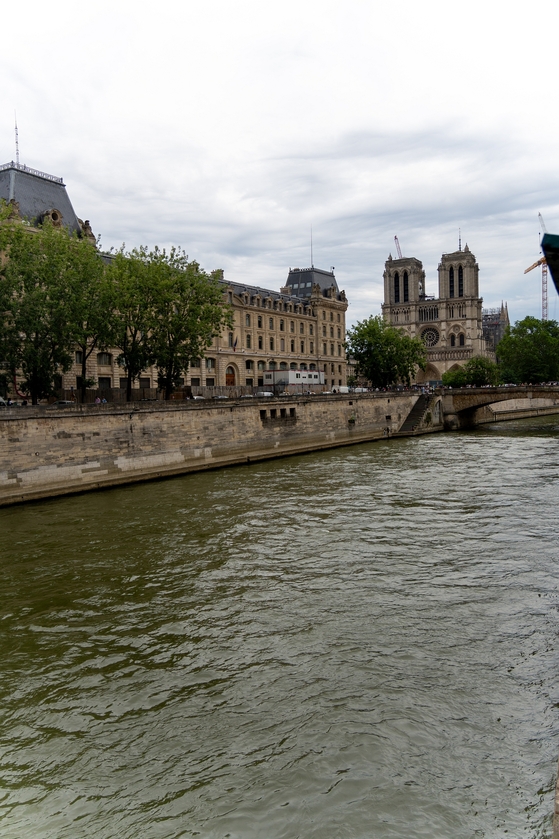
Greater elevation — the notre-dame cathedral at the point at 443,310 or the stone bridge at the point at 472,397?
the notre-dame cathedral at the point at 443,310

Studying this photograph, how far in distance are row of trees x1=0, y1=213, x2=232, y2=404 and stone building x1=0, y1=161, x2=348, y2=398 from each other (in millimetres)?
4622

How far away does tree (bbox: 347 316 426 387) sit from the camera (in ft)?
275

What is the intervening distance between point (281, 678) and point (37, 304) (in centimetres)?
2902

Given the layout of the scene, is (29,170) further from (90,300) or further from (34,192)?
(90,300)

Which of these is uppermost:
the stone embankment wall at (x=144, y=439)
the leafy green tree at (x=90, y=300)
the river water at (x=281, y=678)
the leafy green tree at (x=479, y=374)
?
the leafy green tree at (x=90, y=300)

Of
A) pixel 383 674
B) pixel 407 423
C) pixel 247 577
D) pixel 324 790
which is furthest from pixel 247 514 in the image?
pixel 407 423

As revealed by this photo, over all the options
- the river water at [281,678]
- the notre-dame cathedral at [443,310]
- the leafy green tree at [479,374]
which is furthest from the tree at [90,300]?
the notre-dame cathedral at [443,310]

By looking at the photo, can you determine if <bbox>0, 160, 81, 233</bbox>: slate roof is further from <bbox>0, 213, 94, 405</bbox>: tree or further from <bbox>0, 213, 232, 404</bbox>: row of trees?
<bbox>0, 213, 94, 405</bbox>: tree

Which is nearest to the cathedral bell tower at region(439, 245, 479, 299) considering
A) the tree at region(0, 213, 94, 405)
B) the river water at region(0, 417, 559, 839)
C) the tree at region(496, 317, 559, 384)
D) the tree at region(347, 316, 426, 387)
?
the tree at region(496, 317, 559, 384)

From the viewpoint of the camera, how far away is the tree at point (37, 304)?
34.7 metres

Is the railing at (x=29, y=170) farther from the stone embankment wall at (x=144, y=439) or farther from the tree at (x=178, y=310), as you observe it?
the stone embankment wall at (x=144, y=439)

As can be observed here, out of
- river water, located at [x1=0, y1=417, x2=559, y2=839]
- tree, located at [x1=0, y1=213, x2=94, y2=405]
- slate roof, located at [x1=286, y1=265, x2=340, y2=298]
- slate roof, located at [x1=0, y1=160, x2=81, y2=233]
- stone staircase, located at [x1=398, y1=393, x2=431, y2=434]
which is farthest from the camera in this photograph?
slate roof, located at [x1=286, y1=265, x2=340, y2=298]

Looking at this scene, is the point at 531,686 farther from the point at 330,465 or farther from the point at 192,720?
the point at 330,465

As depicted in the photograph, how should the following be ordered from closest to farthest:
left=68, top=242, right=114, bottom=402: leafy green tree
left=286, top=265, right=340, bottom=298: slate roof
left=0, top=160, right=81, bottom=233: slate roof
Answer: left=68, top=242, right=114, bottom=402: leafy green tree → left=0, top=160, right=81, bottom=233: slate roof → left=286, top=265, right=340, bottom=298: slate roof
